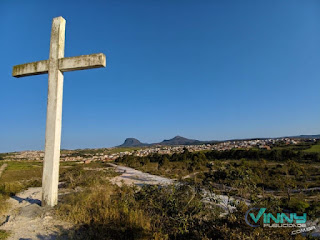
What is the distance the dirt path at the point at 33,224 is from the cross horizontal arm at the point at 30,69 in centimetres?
385

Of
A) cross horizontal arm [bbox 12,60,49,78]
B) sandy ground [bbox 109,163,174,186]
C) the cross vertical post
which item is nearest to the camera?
the cross vertical post

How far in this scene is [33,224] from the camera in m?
4.30

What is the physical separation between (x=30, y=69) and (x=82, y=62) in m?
1.93

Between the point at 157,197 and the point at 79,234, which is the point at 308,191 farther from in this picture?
the point at 79,234

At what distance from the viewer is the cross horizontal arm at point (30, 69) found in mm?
6027

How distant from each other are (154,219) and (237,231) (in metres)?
1.63

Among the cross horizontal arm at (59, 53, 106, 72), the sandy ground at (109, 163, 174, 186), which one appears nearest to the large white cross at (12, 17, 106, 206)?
the cross horizontal arm at (59, 53, 106, 72)

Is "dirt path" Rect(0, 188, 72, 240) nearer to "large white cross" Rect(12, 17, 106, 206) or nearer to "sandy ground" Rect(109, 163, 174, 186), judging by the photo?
"large white cross" Rect(12, 17, 106, 206)

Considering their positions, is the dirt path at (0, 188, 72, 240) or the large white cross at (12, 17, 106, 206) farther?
the large white cross at (12, 17, 106, 206)

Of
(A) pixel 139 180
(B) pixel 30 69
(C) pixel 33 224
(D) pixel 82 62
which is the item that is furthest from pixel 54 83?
(A) pixel 139 180

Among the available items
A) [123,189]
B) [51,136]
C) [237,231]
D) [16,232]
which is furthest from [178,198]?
[51,136]

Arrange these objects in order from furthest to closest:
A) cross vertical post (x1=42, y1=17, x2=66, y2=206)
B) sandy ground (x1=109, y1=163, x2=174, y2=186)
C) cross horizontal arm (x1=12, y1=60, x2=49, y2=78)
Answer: sandy ground (x1=109, y1=163, x2=174, y2=186) < cross horizontal arm (x1=12, y1=60, x2=49, y2=78) < cross vertical post (x1=42, y1=17, x2=66, y2=206)

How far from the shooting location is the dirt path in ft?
12.4

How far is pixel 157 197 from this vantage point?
4.93 m
